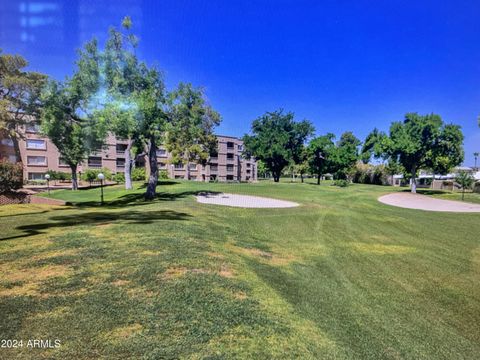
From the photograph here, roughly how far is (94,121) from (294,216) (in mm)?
14559

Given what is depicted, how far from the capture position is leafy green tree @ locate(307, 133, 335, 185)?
51.8 meters

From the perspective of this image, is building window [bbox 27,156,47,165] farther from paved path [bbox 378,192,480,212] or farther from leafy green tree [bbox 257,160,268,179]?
paved path [bbox 378,192,480,212]

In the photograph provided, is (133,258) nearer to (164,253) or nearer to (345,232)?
(164,253)

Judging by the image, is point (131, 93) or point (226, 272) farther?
point (131, 93)

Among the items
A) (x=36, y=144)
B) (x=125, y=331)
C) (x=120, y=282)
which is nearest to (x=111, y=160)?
(x=36, y=144)

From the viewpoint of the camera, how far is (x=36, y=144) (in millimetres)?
55812

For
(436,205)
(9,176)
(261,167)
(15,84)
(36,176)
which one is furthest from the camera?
(261,167)

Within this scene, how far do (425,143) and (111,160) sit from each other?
61407mm

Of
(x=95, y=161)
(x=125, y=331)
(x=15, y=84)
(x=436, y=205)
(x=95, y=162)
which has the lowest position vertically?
(x=436, y=205)

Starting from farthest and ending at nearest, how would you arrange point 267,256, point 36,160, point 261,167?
point 261,167 < point 36,160 < point 267,256

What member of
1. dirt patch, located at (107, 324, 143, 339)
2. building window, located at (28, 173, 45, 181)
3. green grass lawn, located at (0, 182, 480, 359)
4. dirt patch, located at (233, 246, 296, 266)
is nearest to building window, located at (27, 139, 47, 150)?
building window, located at (28, 173, 45, 181)

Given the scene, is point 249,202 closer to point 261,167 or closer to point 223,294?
point 223,294

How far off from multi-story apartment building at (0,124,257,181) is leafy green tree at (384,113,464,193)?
3181cm

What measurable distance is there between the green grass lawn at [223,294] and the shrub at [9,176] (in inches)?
364
